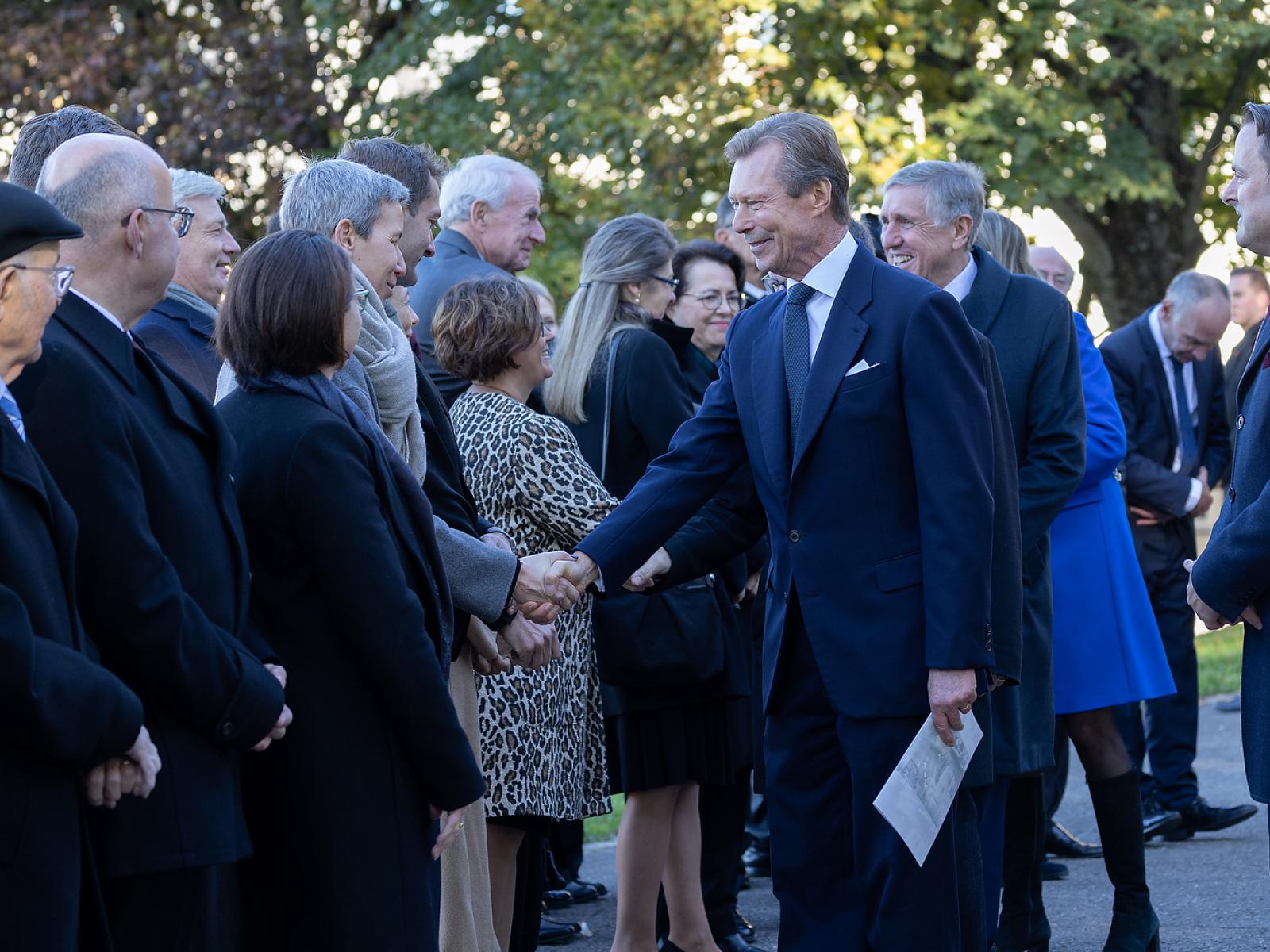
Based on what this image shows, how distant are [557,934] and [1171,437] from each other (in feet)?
13.3

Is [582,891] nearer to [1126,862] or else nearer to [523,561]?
[1126,862]

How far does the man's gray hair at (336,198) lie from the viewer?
4145mm

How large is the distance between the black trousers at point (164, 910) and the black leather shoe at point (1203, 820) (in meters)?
5.45

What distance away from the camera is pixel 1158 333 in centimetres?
830

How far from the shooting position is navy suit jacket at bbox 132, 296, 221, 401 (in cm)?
431

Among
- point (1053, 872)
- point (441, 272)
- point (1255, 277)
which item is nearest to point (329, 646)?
point (441, 272)

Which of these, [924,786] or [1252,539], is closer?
[924,786]

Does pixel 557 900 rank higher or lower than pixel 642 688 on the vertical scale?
lower

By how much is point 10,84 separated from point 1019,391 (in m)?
15.0

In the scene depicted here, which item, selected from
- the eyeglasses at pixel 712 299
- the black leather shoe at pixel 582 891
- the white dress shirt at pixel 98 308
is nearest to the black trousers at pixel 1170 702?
the eyeglasses at pixel 712 299

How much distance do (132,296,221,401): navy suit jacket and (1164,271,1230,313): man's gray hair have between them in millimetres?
5357

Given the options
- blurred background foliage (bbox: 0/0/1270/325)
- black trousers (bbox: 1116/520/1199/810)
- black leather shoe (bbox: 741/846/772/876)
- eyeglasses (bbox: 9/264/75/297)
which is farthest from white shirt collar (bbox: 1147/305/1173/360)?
eyeglasses (bbox: 9/264/75/297)

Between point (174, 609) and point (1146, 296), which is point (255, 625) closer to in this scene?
point (174, 609)

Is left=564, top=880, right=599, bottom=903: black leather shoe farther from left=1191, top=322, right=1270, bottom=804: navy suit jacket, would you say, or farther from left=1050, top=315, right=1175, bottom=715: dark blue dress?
left=1191, top=322, right=1270, bottom=804: navy suit jacket
